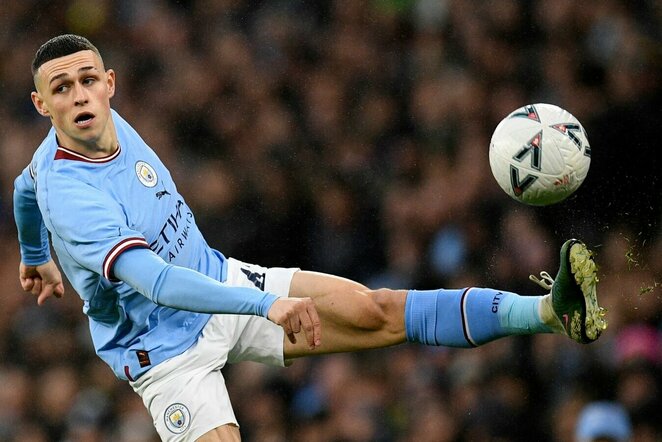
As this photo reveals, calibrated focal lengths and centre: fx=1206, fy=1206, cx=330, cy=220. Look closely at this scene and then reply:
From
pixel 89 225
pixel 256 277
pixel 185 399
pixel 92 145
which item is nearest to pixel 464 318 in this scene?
pixel 256 277

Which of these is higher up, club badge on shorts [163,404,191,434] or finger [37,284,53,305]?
finger [37,284,53,305]

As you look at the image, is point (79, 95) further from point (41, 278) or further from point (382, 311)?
point (382, 311)

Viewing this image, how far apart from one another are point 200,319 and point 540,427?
2.92 metres

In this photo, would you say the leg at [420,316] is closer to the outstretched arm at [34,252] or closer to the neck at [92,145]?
the neck at [92,145]

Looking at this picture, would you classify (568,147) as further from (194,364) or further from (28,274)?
(28,274)

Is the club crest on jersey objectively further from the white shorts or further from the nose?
the white shorts

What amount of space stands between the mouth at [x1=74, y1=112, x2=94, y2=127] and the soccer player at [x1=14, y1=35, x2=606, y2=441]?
0.01m

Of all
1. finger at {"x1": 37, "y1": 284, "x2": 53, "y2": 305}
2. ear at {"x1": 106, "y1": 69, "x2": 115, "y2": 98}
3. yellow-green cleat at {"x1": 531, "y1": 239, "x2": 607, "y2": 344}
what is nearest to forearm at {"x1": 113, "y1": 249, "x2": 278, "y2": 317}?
ear at {"x1": 106, "y1": 69, "x2": 115, "y2": 98}

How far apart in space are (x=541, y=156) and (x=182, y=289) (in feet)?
5.38

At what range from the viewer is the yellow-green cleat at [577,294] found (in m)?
4.95

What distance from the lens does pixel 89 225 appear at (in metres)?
4.87

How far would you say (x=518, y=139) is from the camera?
5.18 metres

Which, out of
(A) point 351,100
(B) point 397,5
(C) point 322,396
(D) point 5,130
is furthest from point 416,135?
(D) point 5,130

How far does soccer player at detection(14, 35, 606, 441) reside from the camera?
501 centimetres
